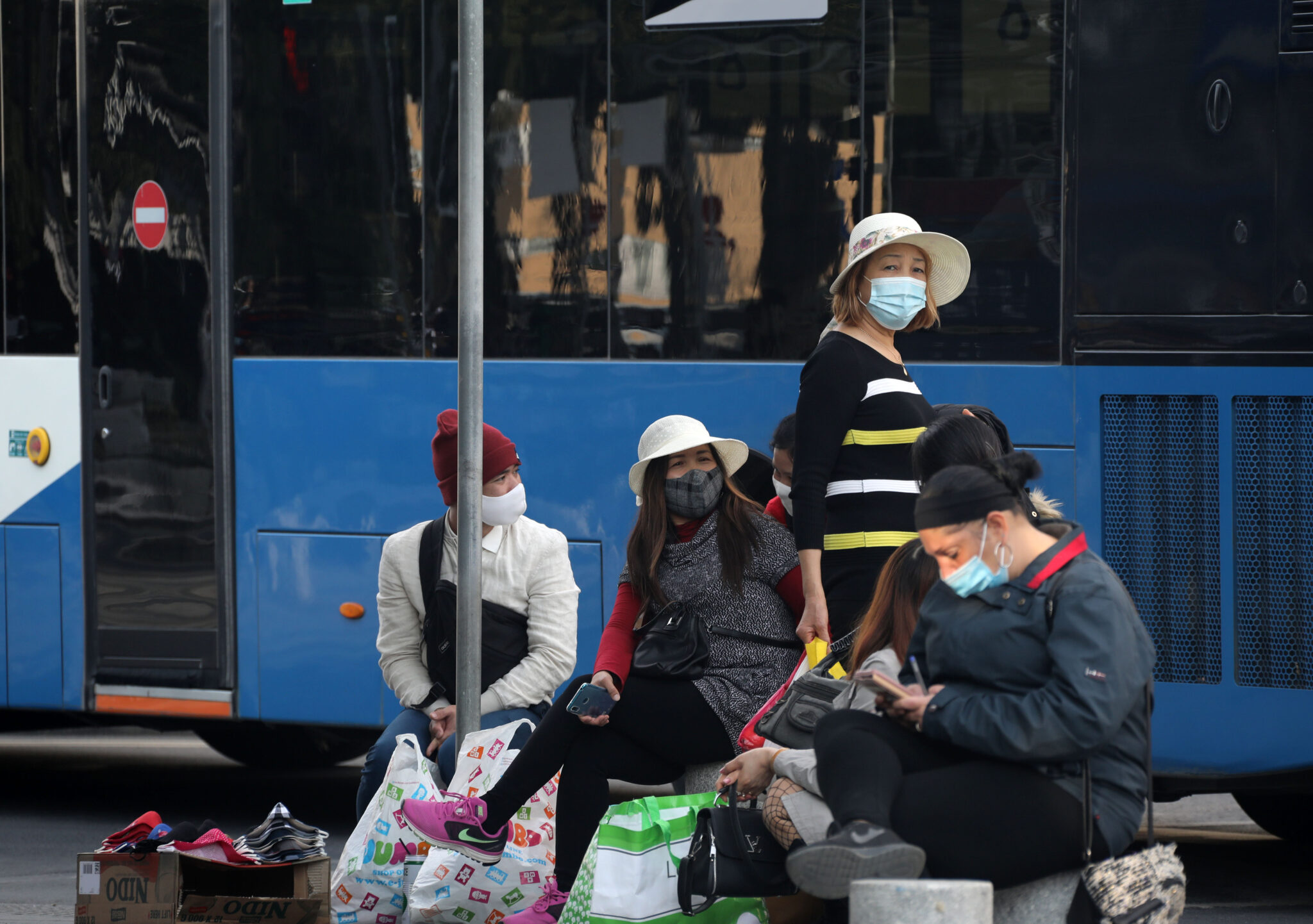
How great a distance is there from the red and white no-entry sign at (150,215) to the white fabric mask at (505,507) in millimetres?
2138

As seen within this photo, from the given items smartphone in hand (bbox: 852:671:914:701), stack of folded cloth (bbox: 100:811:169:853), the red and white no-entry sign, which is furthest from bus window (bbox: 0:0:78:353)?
smartphone in hand (bbox: 852:671:914:701)

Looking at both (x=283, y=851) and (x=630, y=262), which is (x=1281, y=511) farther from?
(x=283, y=851)

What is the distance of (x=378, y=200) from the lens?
609 cm

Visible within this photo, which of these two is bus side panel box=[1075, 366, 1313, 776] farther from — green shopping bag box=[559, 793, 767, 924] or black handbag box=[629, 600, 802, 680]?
green shopping bag box=[559, 793, 767, 924]

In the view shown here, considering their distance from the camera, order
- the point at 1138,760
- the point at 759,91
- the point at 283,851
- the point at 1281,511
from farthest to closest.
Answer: the point at 759,91 < the point at 1281,511 < the point at 283,851 < the point at 1138,760

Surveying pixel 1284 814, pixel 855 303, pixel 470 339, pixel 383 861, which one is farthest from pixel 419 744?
pixel 1284 814

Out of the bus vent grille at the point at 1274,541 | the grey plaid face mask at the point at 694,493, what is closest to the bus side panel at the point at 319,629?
the grey plaid face mask at the point at 694,493

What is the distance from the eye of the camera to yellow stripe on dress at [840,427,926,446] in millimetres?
4324

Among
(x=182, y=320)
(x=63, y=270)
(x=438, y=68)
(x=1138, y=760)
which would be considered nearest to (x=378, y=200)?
(x=438, y=68)

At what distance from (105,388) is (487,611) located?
220 cm

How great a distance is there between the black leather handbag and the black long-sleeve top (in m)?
0.49

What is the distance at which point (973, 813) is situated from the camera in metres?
3.22

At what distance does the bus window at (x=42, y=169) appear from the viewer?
6.42m

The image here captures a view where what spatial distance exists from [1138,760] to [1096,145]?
2.52 m
